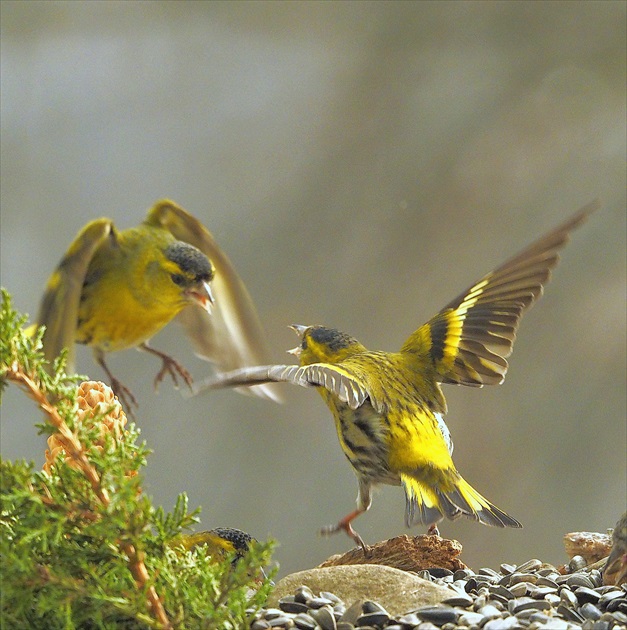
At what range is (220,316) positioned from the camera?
270cm

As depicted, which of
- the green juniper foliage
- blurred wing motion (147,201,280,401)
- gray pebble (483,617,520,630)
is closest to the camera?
the green juniper foliage

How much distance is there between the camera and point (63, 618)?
1121 mm

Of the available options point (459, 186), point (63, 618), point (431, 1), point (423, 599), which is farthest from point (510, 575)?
point (431, 1)

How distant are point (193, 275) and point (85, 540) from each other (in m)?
1.32

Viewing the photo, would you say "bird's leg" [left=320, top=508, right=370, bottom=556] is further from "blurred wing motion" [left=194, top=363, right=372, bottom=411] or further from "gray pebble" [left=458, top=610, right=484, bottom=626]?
"gray pebble" [left=458, top=610, right=484, bottom=626]

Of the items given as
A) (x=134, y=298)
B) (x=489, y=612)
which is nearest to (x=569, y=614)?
(x=489, y=612)

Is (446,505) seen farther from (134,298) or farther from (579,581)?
(134,298)

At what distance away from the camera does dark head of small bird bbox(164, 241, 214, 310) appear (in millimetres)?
2395

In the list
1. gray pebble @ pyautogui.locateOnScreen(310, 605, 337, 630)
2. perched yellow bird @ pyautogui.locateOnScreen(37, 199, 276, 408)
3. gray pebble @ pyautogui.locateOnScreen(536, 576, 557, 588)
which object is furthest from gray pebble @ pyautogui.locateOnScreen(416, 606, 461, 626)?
perched yellow bird @ pyautogui.locateOnScreen(37, 199, 276, 408)

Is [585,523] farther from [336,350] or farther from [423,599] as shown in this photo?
[423,599]

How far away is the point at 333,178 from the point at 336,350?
6.89ft

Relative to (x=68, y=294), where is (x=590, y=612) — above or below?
below

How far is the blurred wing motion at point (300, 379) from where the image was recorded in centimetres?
139

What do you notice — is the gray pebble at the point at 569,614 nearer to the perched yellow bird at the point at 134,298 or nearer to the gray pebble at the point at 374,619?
the gray pebble at the point at 374,619
